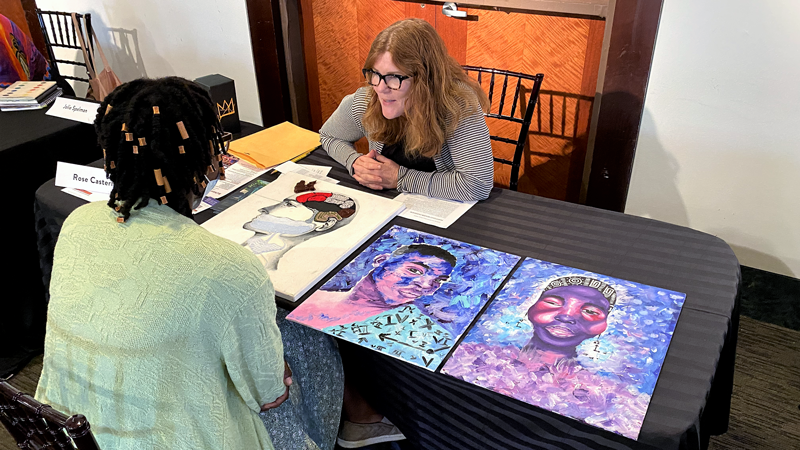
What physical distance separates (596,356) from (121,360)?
0.79 m

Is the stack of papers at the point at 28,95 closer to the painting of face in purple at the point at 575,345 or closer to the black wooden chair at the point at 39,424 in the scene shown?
the black wooden chair at the point at 39,424

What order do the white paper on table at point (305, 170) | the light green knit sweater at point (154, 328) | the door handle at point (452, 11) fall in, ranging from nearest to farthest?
the light green knit sweater at point (154, 328), the white paper on table at point (305, 170), the door handle at point (452, 11)

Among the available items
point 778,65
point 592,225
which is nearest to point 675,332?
point 592,225

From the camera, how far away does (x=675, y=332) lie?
1.09 metres

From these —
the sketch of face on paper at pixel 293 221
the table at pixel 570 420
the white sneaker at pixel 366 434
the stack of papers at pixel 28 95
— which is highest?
the stack of papers at pixel 28 95

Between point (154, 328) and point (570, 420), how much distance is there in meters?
0.66

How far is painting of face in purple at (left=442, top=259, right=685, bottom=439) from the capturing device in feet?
3.14

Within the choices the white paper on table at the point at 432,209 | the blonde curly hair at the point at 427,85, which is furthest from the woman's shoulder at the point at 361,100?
the white paper on table at the point at 432,209

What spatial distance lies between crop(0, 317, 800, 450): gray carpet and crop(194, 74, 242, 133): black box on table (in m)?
1.10

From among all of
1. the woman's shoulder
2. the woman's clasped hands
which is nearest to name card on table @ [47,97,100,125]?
the woman's shoulder

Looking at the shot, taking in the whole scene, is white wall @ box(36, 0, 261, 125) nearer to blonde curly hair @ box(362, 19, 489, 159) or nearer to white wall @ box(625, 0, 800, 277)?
blonde curly hair @ box(362, 19, 489, 159)

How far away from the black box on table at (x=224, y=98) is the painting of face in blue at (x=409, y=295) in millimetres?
818

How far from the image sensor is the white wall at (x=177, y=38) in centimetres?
300

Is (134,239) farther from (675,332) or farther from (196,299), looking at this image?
(675,332)
